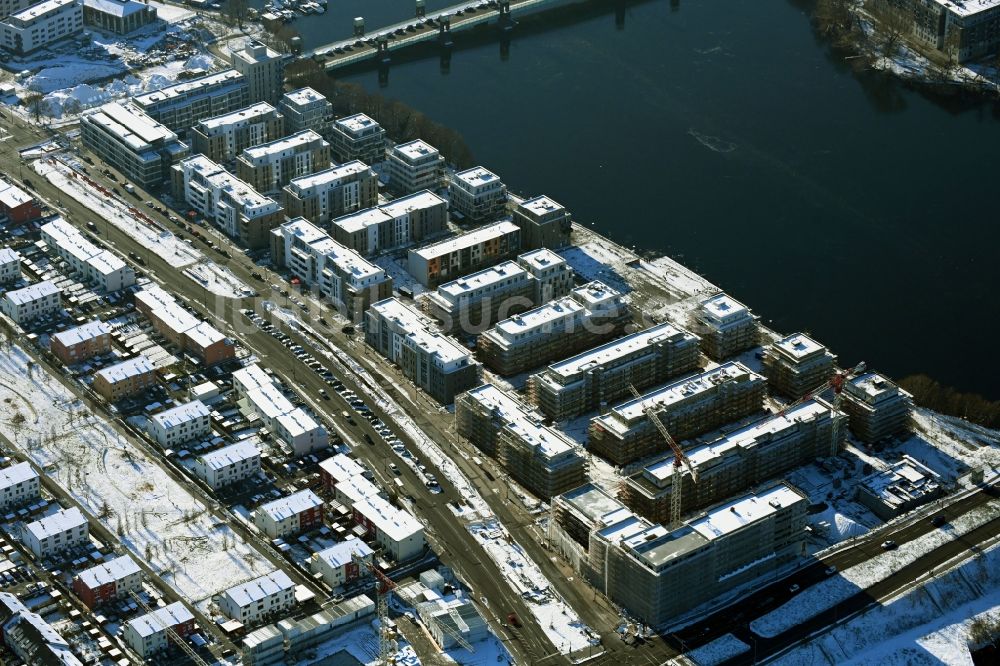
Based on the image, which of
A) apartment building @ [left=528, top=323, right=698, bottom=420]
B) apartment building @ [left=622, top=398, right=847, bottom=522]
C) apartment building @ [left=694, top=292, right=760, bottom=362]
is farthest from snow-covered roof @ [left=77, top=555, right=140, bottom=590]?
apartment building @ [left=694, top=292, right=760, bottom=362]

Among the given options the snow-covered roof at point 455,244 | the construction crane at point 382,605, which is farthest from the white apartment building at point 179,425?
the snow-covered roof at point 455,244

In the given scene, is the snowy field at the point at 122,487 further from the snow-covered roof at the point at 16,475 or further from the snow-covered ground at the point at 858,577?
the snow-covered ground at the point at 858,577

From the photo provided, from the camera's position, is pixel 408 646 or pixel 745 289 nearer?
pixel 408 646

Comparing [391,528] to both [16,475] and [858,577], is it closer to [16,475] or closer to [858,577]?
[16,475]

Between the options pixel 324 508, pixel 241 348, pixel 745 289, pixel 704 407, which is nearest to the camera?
pixel 324 508

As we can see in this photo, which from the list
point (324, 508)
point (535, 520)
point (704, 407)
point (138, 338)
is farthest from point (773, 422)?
point (138, 338)

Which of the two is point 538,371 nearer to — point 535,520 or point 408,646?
point 535,520
